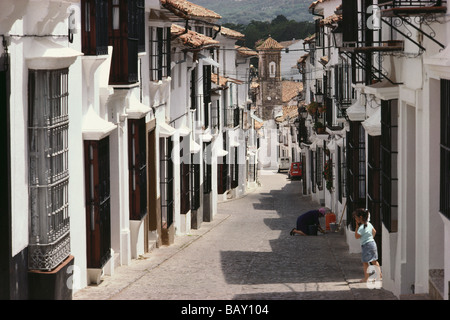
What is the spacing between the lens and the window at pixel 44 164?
1051 centimetres

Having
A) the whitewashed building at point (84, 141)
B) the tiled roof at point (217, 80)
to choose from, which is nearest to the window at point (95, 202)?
the whitewashed building at point (84, 141)

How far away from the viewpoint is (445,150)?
1003cm

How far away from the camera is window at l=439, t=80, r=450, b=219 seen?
32.4 feet

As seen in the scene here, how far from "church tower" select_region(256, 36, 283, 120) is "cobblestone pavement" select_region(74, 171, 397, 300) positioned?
243 ft

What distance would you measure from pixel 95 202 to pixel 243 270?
12.0ft

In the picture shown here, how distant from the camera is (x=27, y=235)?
10.5 metres

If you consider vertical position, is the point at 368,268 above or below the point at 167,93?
below

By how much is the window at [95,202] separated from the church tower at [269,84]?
85109 mm

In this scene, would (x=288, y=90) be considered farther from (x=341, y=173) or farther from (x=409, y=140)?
(x=409, y=140)

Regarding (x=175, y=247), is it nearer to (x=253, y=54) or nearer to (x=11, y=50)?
(x=11, y=50)

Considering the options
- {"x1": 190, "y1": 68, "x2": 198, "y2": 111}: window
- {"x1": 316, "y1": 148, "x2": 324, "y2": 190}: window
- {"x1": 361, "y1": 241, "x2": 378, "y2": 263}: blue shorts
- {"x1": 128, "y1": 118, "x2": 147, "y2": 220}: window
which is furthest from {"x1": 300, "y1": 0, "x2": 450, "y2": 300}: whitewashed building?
{"x1": 316, "y1": 148, "x2": 324, "y2": 190}: window

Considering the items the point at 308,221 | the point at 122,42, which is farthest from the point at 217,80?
the point at 122,42

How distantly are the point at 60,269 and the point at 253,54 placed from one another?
47619mm
